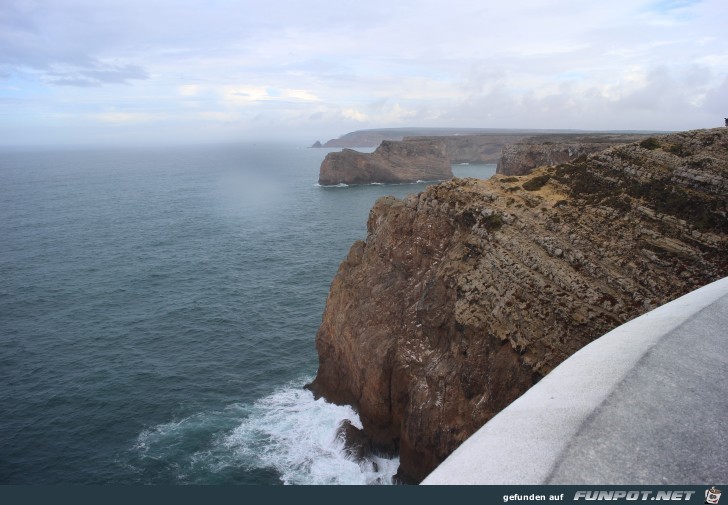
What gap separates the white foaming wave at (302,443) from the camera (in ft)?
86.8

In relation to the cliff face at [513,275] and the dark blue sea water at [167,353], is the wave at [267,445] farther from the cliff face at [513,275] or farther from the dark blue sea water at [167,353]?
the cliff face at [513,275]

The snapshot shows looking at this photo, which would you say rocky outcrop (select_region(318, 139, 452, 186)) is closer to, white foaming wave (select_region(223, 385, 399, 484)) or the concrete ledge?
white foaming wave (select_region(223, 385, 399, 484))

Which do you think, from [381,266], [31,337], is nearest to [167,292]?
[31,337]

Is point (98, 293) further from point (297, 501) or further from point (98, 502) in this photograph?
point (297, 501)

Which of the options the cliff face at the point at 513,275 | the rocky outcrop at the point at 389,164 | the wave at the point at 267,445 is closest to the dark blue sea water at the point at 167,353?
the wave at the point at 267,445

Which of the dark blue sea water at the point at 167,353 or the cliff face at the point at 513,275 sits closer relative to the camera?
the cliff face at the point at 513,275

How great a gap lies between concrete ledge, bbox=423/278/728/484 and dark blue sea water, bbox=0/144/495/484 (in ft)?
60.8

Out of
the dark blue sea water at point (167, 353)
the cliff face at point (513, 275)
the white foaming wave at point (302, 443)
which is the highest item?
the cliff face at point (513, 275)

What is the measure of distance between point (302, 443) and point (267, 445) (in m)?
2.20

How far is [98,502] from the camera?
34.1 ft

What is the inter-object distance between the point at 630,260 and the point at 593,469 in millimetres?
16254

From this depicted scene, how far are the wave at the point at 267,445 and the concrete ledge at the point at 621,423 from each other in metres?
18.2

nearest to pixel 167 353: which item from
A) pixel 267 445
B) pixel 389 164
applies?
pixel 267 445

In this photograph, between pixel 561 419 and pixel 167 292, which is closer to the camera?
pixel 561 419
